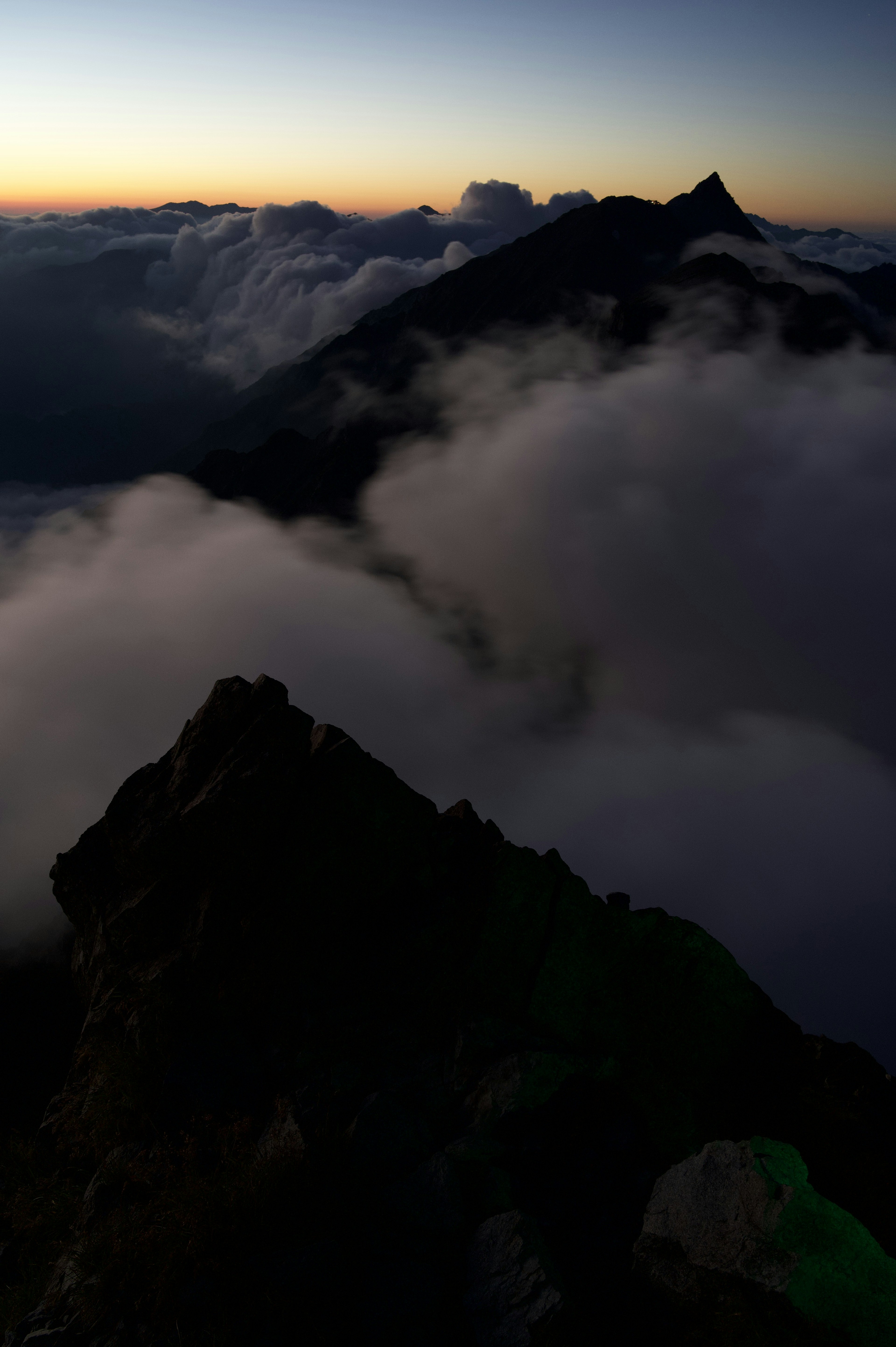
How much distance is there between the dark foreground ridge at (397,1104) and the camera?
652cm

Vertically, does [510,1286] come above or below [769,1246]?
below

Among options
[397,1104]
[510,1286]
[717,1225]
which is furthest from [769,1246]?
[397,1104]

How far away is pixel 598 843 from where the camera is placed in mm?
112500

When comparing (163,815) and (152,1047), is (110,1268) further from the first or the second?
(163,815)

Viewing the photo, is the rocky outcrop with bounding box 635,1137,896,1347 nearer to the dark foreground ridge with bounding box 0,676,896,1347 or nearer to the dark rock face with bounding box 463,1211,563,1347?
the dark foreground ridge with bounding box 0,676,896,1347

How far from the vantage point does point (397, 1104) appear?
8.87 meters

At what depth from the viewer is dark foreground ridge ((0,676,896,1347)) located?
257 inches

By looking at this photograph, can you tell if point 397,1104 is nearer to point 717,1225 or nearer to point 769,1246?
point 717,1225

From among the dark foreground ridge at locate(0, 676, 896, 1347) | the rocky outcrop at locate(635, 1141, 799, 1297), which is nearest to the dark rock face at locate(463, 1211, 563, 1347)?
the dark foreground ridge at locate(0, 676, 896, 1347)

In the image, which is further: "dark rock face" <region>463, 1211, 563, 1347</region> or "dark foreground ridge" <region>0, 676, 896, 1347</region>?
"dark foreground ridge" <region>0, 676, 896, 1347</region>

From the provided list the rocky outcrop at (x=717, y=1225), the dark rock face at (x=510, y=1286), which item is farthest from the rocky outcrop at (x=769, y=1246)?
the dark rock face at (x=510, y=1286)

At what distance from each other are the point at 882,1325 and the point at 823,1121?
438cm

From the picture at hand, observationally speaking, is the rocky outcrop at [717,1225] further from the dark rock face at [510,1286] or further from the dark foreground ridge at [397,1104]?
the dark rock face at [510,1286]

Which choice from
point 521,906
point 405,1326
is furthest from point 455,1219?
point 521,906
